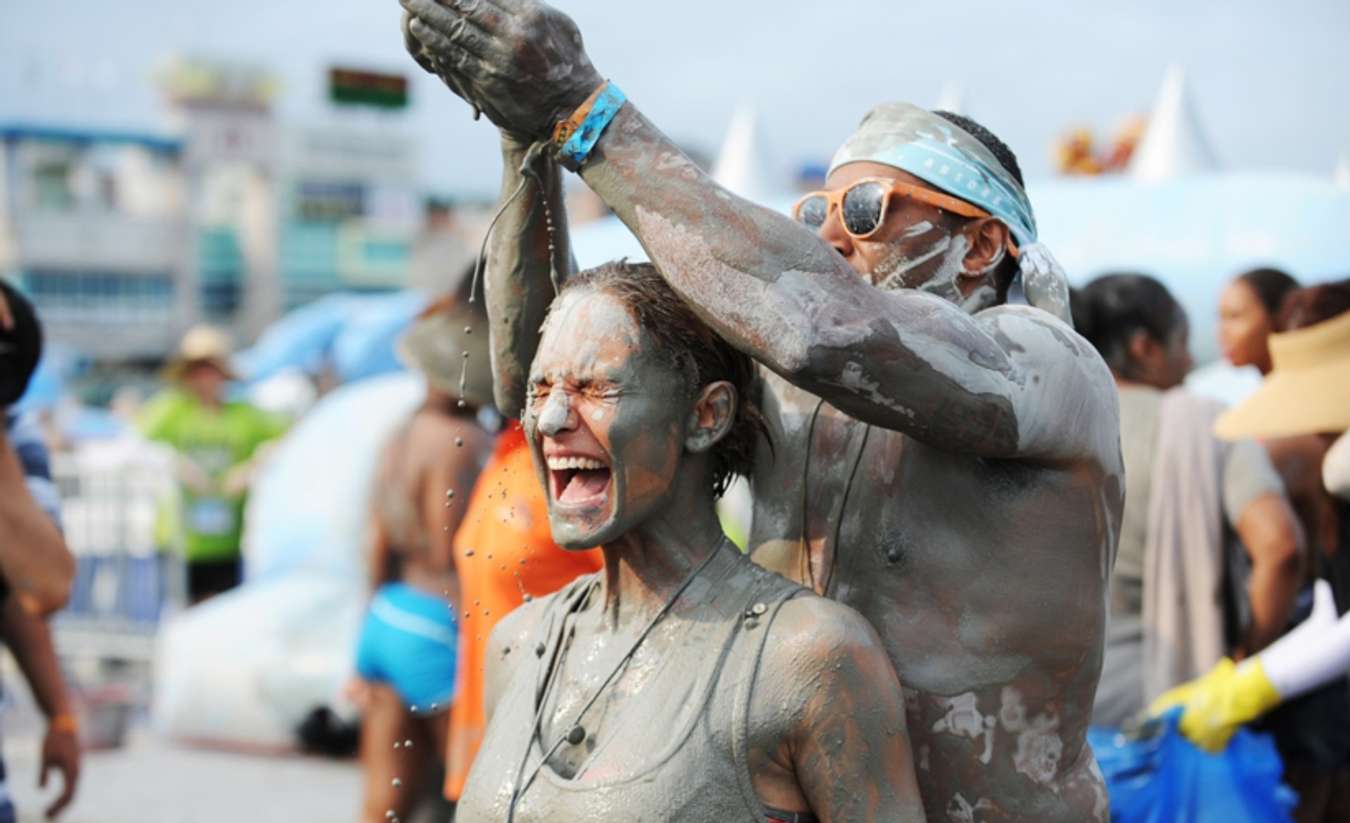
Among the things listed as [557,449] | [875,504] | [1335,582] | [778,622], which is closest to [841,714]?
[778,622]

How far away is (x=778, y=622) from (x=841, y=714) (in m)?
0.14

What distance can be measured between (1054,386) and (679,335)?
47cm

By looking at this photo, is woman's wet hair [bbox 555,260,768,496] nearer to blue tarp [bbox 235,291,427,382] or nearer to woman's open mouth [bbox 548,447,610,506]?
woman's open mouth [bbox 548,447,610,506]

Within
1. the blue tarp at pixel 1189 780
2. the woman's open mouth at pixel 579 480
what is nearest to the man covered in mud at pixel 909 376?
the woman's open mouth at pixel 579 480

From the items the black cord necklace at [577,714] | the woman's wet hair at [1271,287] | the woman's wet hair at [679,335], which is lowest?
the black cord necklace at [577,714]

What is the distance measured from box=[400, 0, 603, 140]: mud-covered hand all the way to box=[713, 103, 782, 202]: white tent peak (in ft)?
28.9

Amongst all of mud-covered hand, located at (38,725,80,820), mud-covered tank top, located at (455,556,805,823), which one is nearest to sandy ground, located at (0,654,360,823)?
mud-covered hand, located at (38,725,80,820)

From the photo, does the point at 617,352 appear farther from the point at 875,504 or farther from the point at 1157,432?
the point at 1157,432

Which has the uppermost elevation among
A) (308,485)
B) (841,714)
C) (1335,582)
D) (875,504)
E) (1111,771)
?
(875,504)

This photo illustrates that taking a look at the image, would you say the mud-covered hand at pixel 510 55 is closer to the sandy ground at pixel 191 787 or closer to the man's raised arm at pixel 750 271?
the man's raised arm at pixel 750 271

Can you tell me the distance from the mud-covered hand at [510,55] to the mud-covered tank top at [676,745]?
64 centimetres

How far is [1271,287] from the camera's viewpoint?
483 centimetres

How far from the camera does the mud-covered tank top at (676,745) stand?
6.15 ft

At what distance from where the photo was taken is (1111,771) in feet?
13.2
